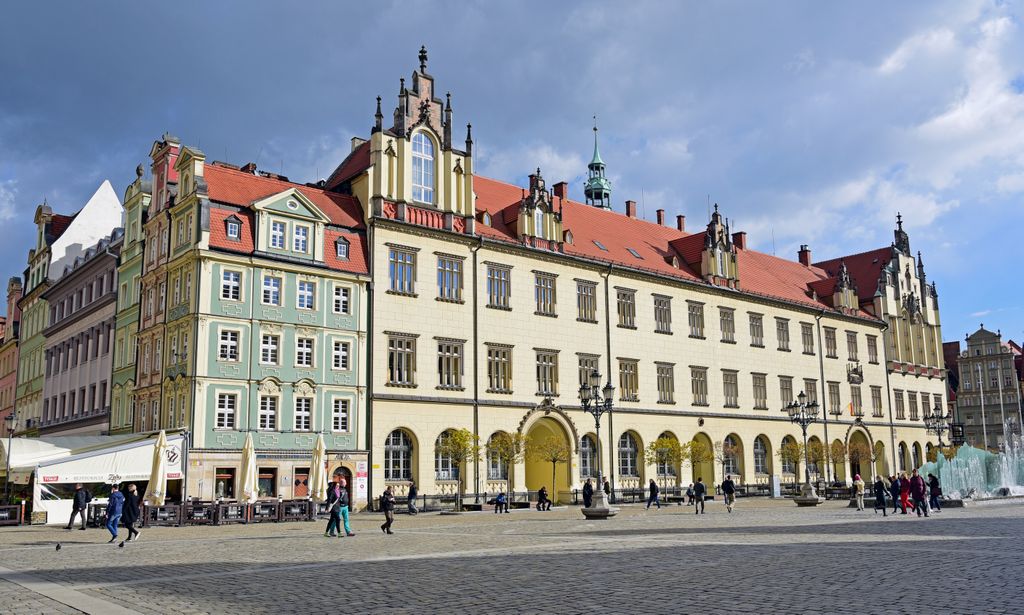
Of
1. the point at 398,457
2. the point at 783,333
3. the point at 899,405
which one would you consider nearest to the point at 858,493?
the point at 398,457

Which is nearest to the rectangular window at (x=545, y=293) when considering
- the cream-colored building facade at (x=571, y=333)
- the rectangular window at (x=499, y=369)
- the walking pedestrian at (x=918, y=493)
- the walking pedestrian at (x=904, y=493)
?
the cream-colored building facade at (x=571, y=333)

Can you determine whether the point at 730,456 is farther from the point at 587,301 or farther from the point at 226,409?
the point at 226,409

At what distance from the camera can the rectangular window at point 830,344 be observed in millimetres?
72188

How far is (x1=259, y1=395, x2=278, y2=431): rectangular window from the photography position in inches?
1632

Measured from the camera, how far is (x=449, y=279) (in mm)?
48312

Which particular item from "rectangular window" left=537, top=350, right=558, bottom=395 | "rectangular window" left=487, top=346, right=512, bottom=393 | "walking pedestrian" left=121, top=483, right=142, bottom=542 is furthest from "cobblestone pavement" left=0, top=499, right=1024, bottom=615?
"rectangular window" left=537, top=350, right=558, bottom=395

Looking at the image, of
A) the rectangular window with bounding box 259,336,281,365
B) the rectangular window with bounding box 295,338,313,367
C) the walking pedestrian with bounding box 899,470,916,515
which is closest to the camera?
the walking pedestrian with bounding box 899,470,916,515

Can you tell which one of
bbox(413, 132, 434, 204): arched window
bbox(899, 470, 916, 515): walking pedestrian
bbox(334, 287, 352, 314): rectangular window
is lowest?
bbox(899, 470, 916, 515): walking pedestrian

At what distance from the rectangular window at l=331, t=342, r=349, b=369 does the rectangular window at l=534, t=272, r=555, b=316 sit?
490 inches

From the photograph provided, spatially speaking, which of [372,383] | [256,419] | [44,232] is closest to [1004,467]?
[372,383]

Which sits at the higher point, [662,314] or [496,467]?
[662,314]

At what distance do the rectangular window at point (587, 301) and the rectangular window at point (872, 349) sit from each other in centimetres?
3243

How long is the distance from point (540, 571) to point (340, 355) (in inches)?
1141

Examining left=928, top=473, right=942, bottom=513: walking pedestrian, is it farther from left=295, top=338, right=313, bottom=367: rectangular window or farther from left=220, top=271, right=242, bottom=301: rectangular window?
left=220, top=271, right=242, bottom=301: rectangular window
